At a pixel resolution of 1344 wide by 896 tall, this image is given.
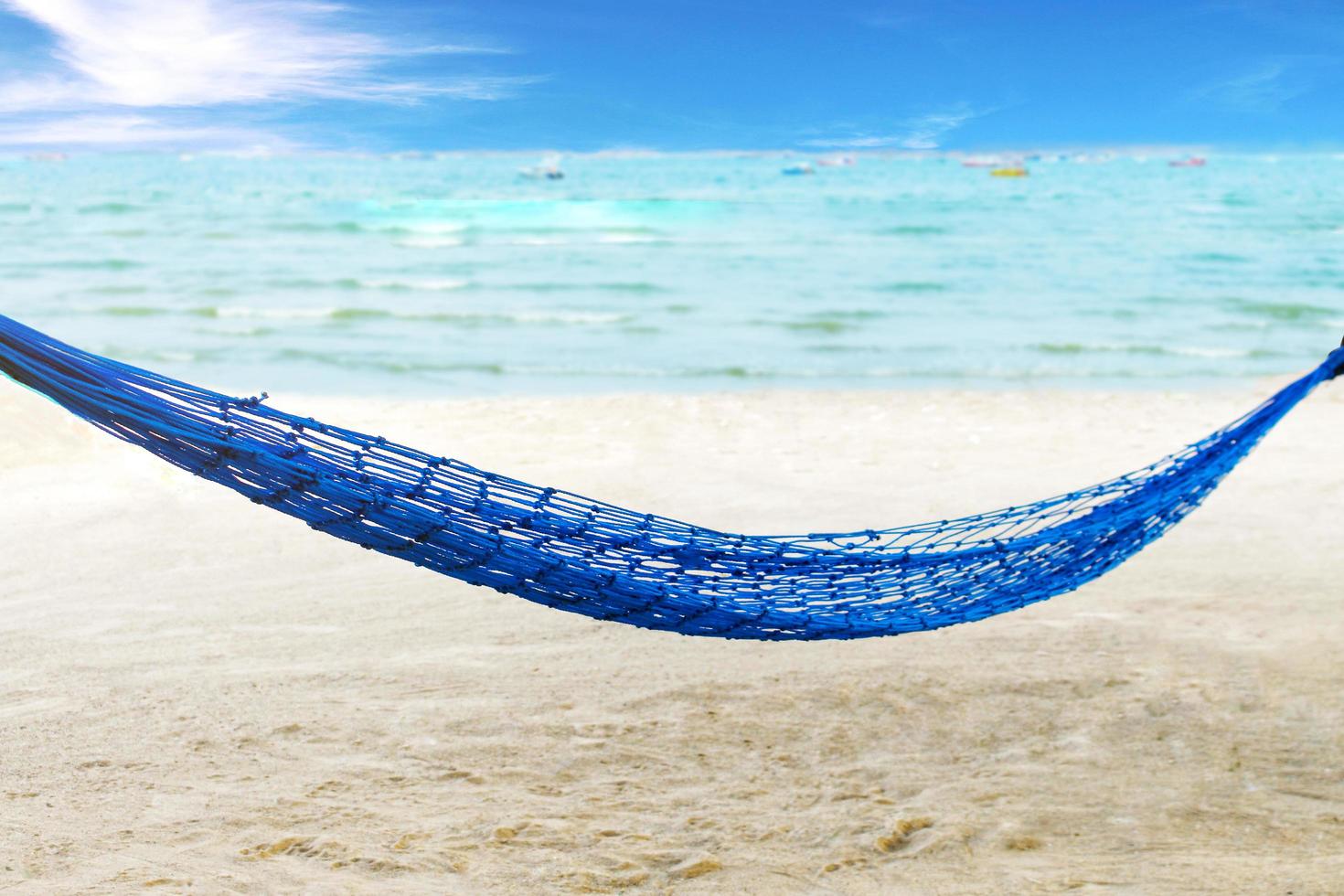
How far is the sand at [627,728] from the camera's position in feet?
5.78

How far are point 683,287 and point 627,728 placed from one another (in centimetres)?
871

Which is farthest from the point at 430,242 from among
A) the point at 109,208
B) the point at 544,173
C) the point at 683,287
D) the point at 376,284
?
the point at 544,173

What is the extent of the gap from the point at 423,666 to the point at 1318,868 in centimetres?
159

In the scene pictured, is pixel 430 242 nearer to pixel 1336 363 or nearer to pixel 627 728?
pixel 627 728

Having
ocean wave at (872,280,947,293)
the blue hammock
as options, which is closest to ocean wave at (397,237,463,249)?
ocean wave at (872,280,947,293)

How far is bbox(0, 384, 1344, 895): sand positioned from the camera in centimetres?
176

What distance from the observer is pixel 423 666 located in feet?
8.16

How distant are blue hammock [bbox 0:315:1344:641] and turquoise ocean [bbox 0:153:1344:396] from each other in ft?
8.56

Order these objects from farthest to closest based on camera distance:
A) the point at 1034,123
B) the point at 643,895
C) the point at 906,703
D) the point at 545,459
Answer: the point at 545,459, the point at 1034,123, the point at 906,703, the point at 643,895

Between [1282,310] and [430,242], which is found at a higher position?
[430,242]

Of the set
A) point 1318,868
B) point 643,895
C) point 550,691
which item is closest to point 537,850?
point 643,895

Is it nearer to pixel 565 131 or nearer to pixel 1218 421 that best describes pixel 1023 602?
pixel 565 131

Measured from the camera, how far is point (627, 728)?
222 cm

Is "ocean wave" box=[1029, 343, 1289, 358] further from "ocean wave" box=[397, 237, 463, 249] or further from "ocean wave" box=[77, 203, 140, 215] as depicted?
"ocean wave" box=[77, 203, 140, 215]
